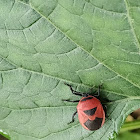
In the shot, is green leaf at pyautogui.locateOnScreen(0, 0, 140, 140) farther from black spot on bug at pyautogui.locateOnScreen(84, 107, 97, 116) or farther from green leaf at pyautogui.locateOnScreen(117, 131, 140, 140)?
green leaf at pyautogui.locateOnScreen(117, 131, 140, 140)

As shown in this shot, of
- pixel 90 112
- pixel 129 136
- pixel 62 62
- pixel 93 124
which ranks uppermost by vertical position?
pixel 62 62

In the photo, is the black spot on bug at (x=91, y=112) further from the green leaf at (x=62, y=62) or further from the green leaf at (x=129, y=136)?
the green leaf at (x=129, y=136)

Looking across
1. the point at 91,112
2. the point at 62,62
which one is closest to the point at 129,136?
the point at 91,112

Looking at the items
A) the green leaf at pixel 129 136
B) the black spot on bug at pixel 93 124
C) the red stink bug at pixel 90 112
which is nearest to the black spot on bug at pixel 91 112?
the red stink bug at pixel 90 112

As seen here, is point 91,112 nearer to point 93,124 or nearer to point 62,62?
point 93,124

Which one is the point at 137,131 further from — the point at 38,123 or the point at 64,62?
the point at 64,62

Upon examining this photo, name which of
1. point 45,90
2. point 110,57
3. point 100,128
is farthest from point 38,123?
point 110,57
